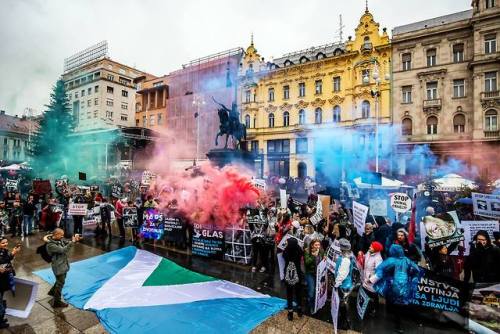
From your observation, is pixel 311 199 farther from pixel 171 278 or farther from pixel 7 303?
pixel 7 303

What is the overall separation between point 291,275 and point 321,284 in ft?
2.07

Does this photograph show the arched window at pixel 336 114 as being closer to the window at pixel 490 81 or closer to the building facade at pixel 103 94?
the window at pixel 490 81

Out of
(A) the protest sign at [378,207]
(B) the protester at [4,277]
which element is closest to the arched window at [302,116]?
(A) the protest sign at [378,207]

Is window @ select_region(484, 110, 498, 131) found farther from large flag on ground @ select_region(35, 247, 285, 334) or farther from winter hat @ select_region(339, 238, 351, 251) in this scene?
large flag on ground @ select_region(35, 247, 285, 334)

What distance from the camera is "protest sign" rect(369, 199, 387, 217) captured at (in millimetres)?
8609

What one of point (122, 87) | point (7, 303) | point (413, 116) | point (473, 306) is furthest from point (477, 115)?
point (122, 87)

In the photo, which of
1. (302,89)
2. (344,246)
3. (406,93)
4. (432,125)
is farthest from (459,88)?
(344,246)

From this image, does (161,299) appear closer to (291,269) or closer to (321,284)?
(291,269)

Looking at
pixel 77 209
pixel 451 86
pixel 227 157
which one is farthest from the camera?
pixel 451 86

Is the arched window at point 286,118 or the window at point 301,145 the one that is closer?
the window at point 301,145

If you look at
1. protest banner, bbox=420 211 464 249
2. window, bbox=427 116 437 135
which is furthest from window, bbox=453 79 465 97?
protest banner, bbox=420 211 464 249

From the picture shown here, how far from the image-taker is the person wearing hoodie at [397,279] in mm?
5203

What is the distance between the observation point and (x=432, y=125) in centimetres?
2895

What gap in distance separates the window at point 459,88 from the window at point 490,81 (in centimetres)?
187
